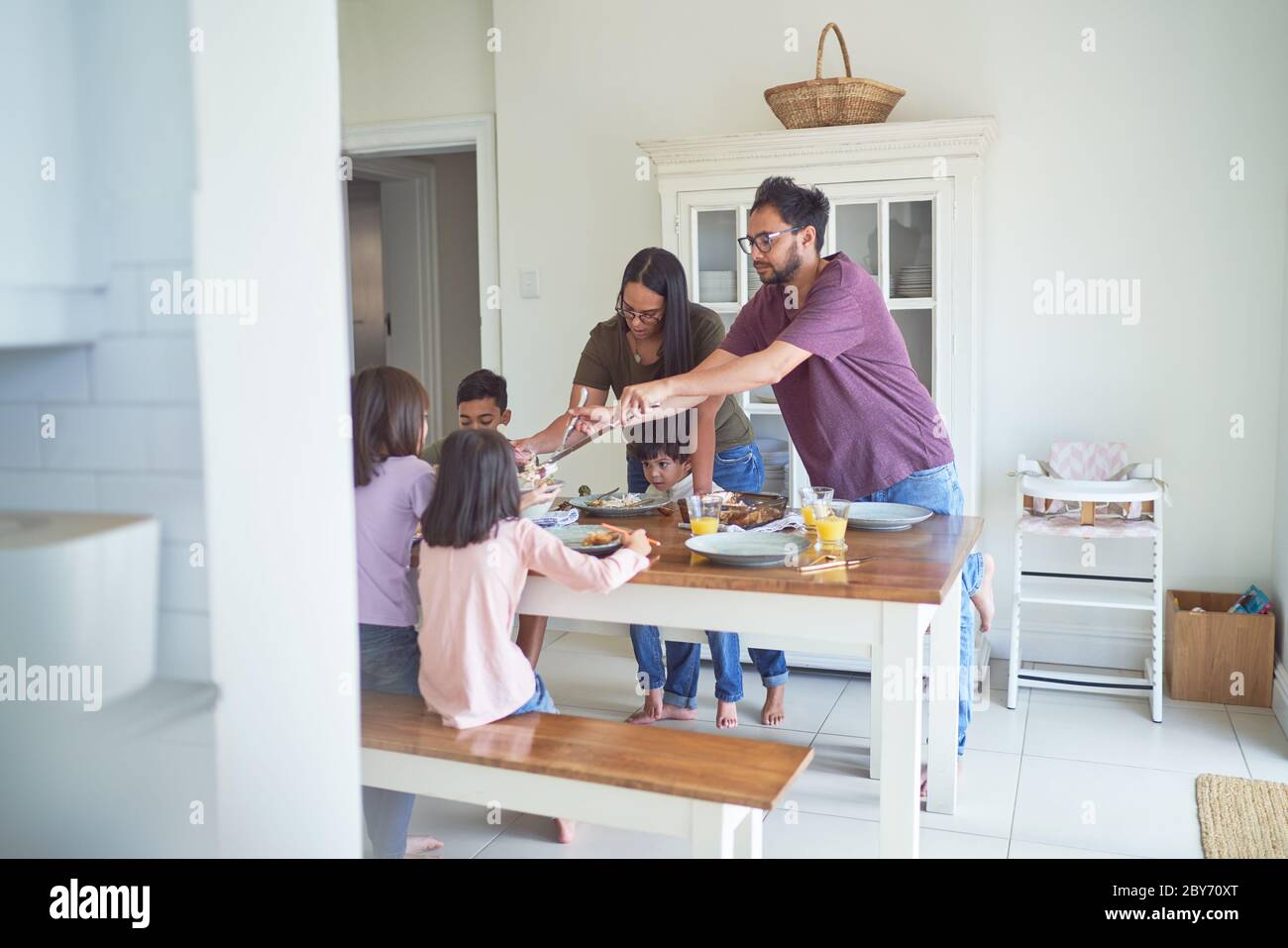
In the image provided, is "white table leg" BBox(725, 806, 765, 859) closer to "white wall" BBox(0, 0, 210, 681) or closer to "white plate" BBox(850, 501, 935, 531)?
"white plate" BBox(850, 501, 935, 531)

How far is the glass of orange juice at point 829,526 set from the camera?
2.18 meters

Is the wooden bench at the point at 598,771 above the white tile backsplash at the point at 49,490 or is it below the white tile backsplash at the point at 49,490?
below

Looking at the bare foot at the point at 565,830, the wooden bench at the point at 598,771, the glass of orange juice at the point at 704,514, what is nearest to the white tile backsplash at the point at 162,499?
the wooden bench at the point at 598,771

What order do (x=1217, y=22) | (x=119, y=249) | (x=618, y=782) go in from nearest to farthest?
(x=119, y=249) < (x=618, y=782) < (x=1217, y=22)

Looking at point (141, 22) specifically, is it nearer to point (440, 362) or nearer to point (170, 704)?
point (170, 704)

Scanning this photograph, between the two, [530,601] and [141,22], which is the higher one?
[141,22]

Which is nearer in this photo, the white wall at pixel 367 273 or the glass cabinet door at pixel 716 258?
the glass cabinet door at pixel 716 258

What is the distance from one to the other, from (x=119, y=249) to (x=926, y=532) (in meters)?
1.99

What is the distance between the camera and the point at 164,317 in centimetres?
69

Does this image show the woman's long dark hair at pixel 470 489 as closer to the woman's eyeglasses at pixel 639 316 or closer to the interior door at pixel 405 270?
the woman's eyeglasses at pixel 639 316

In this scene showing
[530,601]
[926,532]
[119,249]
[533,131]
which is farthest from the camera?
[533,131]

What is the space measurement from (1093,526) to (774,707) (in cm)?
110

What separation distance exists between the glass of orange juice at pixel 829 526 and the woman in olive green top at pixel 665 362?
29.1 inches
